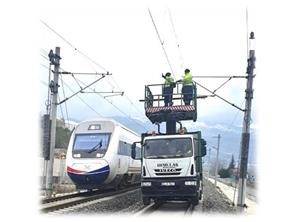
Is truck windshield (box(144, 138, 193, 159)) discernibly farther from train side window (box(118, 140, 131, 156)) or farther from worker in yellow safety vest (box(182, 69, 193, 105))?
train side window (box(118, 140, 131, 156))

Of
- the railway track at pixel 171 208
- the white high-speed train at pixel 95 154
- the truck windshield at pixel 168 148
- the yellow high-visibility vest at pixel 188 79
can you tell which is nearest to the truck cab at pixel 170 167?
the truck windshield at pixel 168 148

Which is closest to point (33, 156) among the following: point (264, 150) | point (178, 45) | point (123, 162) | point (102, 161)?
point (264, 150)

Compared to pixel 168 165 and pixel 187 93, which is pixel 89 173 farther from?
pixel 187 93

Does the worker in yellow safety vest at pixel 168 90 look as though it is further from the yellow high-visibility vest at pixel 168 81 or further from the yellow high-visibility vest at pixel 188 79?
the yellow high-visibility vest at pixel 188 79

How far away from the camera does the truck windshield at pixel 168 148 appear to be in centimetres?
1373

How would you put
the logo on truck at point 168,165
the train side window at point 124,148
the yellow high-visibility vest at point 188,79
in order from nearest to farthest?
the logo on truck at point 168,165 → the yellow high-visibility vest at point 188,79 → the train side window at point 124,148

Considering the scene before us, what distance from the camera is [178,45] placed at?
13.5 m

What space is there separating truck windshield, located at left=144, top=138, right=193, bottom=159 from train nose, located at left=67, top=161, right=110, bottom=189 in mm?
3786

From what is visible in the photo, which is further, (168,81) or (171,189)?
(168,81)

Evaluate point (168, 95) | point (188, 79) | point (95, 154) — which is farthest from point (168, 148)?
point (95, 154)

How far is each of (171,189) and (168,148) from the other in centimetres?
126

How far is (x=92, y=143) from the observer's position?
703 inches

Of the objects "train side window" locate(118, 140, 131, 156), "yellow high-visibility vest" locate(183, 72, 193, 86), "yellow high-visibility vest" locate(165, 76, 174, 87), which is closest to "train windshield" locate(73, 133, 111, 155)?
"train side window" locate(118, 140, 131, 156)

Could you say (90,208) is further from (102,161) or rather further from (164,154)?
(102,161)
